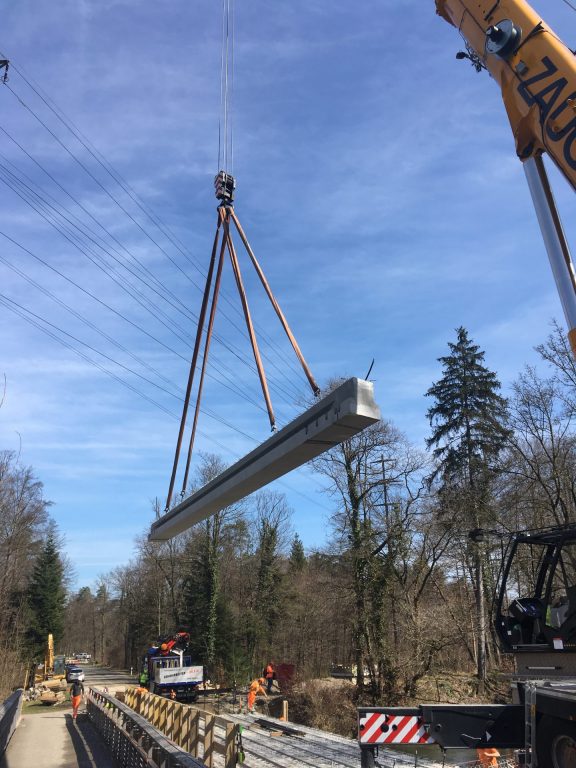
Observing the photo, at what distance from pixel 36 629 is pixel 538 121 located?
160 ft

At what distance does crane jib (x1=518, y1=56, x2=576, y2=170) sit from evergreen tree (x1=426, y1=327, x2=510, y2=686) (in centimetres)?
2025

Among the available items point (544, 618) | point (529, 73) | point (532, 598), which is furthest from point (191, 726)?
point (529, 73)

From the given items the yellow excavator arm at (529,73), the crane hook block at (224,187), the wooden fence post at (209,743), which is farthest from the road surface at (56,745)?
the yellow excavator arm at (529,73)

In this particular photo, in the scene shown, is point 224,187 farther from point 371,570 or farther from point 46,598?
point 46,598

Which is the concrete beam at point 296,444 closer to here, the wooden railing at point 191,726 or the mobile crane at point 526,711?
the mobile crane at point 526,711

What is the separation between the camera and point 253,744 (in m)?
12.9

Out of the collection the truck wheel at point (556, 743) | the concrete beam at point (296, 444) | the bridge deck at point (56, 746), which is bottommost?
the bridge deck at point (56, 746)

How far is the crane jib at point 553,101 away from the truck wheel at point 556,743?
19.5ft

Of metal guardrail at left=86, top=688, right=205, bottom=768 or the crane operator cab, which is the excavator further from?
metal guardrail at left=86, top=688, right=205, bottom=768

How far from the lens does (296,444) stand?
6.64 meters

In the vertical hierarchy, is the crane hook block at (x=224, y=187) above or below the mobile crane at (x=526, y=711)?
above

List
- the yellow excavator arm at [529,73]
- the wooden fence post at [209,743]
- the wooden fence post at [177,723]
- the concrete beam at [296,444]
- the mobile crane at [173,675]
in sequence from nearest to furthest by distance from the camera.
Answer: the concrete beam at [296,444]
the yellow excavator arm at [529,73]
the wooden fence post at [209,743]
the wooden fence post at [177,723]
the mobile crane at [173,675]

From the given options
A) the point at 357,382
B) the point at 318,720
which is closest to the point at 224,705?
the point at 318,720

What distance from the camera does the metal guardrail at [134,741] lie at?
7338 mm
